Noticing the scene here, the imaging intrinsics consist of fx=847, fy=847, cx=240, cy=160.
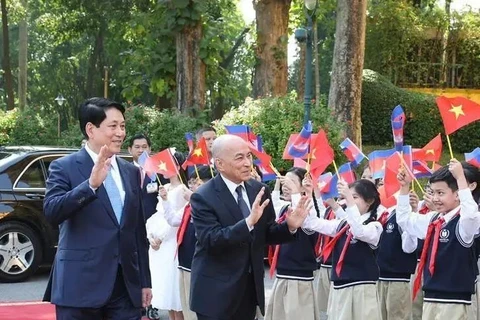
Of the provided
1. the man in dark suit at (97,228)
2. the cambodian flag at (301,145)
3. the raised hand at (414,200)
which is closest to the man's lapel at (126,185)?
the man in dark suit at (97,228)

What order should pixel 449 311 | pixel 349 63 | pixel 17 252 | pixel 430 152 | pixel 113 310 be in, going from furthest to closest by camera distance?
pixel 349 63
pixel 17 252
pixel 430 152
pixel 449 311
pixel 113 310

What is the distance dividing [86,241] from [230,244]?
0.81 m

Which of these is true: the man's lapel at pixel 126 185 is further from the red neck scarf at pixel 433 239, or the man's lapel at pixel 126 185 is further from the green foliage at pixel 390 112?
the green foliage at pixel 390 112

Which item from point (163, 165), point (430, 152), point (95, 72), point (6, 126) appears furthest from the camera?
point (95, 72)

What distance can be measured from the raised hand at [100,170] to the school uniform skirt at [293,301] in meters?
3.02

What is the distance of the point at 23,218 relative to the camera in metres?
10.3

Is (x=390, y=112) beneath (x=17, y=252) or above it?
above

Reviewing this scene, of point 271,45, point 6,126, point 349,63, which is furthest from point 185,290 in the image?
point 6,126

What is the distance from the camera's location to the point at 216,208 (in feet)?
16.1

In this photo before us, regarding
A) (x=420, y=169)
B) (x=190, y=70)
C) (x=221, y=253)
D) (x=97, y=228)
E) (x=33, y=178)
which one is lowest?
(x=33, y=178)

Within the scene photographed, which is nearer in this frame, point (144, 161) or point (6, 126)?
point (144, 161)

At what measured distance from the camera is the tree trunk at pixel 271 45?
1786 centimetres

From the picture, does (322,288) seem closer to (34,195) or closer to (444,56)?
(34,195)

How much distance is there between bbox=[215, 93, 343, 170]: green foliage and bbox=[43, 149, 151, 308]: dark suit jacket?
8.90m
